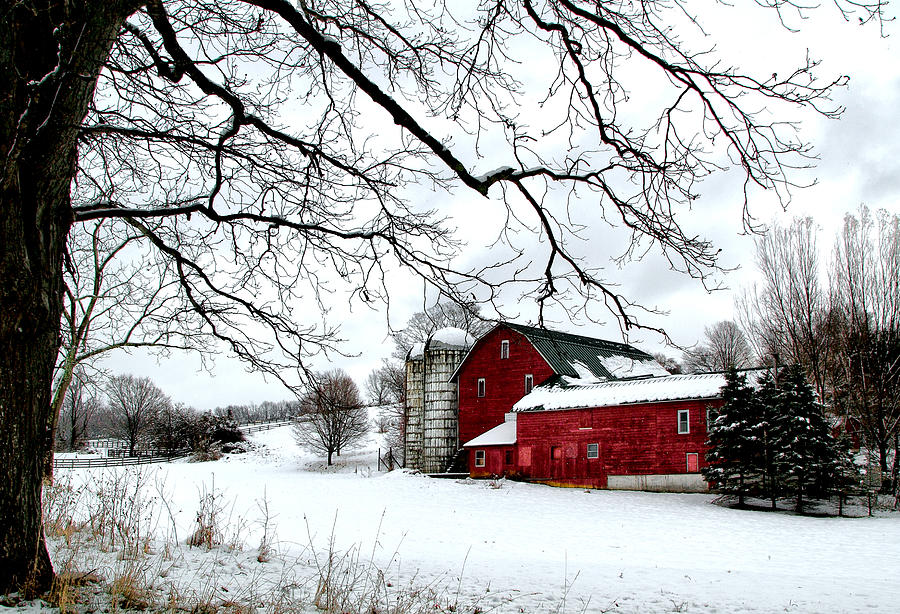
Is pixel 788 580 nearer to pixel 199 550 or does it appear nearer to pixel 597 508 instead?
pixel 199 550

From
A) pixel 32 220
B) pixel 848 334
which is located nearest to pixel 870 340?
pixel 848 334

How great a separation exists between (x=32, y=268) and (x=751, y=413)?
21.5 metres

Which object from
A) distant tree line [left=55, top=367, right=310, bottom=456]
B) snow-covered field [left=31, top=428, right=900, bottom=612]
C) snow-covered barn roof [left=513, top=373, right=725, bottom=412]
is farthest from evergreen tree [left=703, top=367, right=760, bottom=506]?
distant tree line [left=55, top=367, right=310, bottom=456]

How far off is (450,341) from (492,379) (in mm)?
3717

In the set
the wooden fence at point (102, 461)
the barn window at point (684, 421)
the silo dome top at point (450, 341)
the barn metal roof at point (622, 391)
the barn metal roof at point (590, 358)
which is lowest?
the wooden fence at point (102, 461)

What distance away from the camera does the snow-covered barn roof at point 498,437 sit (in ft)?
101

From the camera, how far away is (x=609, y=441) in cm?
2675

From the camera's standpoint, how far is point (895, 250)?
26.7 meters

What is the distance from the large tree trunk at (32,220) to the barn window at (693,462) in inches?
940

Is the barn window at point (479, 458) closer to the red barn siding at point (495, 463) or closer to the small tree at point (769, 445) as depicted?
the red barn siding at point (495, 463)

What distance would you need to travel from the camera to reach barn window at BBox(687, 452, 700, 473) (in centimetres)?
2447

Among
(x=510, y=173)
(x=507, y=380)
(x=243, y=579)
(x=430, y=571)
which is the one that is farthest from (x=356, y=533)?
(x=507, y=380)

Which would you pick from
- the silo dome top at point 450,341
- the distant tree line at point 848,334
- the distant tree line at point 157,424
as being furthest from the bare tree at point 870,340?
the distant tree line at point 157,424

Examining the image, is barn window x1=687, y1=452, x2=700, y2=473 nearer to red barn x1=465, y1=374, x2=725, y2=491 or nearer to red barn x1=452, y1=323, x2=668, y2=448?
red barn x1=465, y1=374, x2=725, y2=491
